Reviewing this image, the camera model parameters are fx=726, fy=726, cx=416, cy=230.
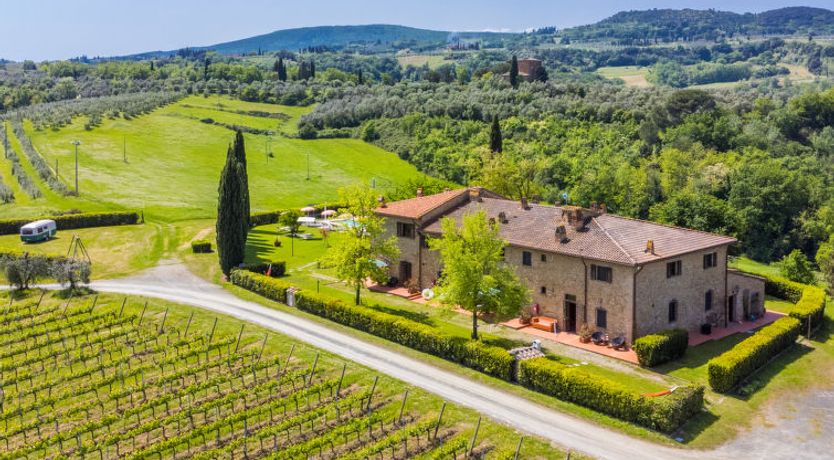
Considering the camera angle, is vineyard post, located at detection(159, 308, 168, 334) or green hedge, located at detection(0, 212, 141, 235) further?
green hedge, located at detection(0, 212, 141, 235)

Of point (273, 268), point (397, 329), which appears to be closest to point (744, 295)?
point (397, 329)

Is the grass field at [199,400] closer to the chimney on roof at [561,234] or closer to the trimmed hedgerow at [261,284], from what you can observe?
the trimmed hedgerow at [261,284]

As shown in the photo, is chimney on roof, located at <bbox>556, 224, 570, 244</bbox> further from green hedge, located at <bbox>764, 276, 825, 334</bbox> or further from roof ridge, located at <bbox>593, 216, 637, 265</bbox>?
green hedge, located at <bbox>764, 276, 825, 334</bbox>

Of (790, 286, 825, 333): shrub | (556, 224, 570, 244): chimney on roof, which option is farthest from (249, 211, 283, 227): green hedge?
(790, 286, 825, 333): shrub

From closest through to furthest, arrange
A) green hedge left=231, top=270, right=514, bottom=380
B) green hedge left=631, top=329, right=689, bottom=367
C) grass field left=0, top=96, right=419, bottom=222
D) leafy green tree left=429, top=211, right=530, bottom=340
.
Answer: green hedge left=231, top=270, right=514, bottom=380 < green hedge left=631, top=329, right=689, bottom=367 < leafy green tree left=429, top=211, right=530, bottom=340 < grass field left=0, top=96, right=419, bottom=222

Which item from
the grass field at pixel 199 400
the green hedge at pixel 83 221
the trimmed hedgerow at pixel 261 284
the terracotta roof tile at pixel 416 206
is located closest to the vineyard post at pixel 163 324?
the grass field at pixel 199 400

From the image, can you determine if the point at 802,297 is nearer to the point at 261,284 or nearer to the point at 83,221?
the point at 261,284
